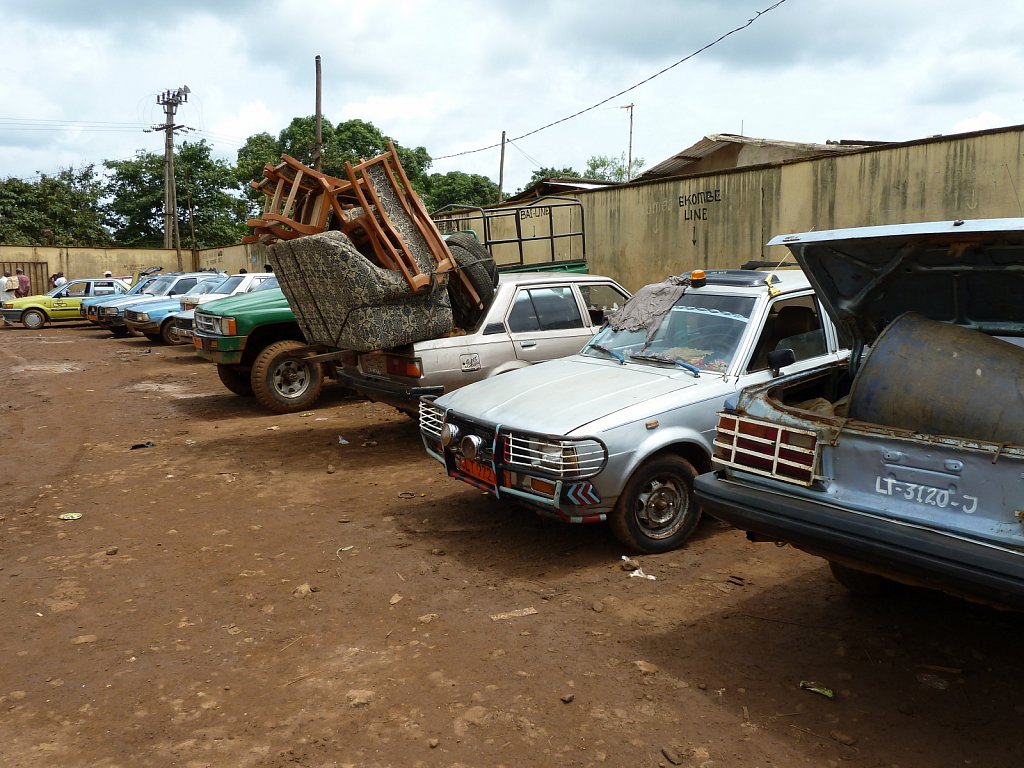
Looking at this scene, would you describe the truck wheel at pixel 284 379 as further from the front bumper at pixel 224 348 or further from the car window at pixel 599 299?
the car window at pixel 599 299

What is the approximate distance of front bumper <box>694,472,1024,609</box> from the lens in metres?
A: 2.65

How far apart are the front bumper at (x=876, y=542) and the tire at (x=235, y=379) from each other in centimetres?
821

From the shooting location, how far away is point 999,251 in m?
3.33

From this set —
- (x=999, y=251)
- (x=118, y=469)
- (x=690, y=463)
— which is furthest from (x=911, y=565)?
(x=118, y=469)

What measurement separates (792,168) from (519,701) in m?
8.89

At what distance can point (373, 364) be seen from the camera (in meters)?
7.46

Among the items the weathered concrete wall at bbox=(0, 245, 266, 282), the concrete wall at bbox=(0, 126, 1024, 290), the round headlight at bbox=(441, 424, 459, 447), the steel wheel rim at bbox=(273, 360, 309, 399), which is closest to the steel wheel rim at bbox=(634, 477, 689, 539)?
the round headlight at bbox=(441, 424, 459, 447)

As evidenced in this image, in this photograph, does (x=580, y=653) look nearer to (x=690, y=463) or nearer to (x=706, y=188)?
(x=690, y=463)

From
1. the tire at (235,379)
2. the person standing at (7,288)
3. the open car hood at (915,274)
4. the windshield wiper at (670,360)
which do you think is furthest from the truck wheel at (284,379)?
the person standing at (7,288)

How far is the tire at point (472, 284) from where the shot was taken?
24.6 feet

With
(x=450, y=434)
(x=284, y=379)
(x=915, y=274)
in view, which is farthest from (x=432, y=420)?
(x=284, y=379)

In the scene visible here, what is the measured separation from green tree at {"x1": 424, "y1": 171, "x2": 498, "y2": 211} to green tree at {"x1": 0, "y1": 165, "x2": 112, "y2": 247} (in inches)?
691

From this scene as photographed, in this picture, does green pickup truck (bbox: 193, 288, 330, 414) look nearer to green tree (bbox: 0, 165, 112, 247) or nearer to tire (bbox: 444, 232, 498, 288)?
tire (bbox: 444, 232, 498, 288)

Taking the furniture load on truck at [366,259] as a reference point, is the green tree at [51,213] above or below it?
above
